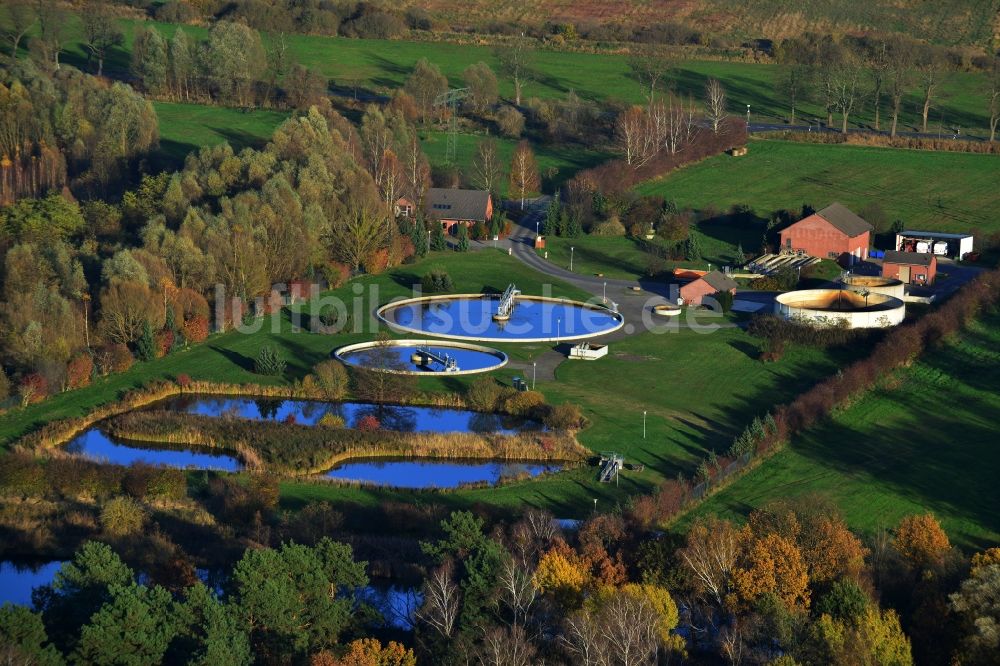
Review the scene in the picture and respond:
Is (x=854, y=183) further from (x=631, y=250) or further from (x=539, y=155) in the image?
(x=539, y=155)

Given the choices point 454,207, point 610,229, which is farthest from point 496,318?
point 454,207

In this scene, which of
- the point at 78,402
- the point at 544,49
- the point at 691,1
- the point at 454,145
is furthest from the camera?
the point at 691,1

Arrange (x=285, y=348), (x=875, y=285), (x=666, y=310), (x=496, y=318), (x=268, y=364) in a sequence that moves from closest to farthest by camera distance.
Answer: (x=268, y=364), (x=285, y=348), (x=496, y=318), (x=666, y=310), (x=875, y=285)

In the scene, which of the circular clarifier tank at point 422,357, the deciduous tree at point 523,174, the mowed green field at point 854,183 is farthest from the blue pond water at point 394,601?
the deciduous tree at point 523,174

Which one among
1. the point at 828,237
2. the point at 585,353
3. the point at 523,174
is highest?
the point at 523,174

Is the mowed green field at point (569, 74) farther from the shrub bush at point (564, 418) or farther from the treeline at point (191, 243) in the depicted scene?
the shrub bush at point (564, 418)

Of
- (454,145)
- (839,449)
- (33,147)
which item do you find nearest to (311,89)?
(454,145)

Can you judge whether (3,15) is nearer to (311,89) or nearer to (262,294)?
(311,89)

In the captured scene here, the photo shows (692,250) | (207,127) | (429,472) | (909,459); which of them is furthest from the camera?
(207,127)
